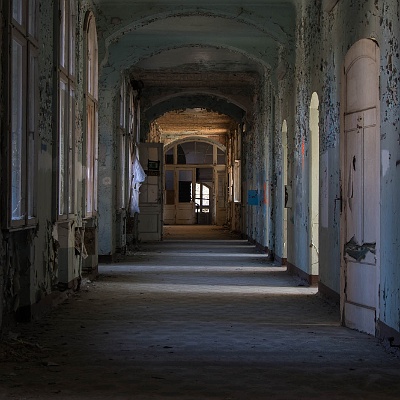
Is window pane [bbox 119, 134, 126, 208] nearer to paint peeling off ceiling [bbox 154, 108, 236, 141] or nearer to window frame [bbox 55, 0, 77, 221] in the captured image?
window frame [bbox 55, 0, 77, 221]

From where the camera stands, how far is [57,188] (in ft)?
29.1

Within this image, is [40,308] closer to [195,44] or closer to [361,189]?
[361,189]

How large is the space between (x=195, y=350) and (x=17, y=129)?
2.53 meters

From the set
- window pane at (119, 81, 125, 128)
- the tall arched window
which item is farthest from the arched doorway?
the tall arched window

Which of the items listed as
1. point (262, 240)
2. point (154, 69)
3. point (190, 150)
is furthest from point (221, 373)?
point (190, 150)

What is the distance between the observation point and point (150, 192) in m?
23.0

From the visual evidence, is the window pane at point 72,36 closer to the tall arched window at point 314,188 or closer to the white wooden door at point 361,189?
the tall arched window at point 314,188

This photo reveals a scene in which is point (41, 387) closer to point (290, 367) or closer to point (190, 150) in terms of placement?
point (290, 367)

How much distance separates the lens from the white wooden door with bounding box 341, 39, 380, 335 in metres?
7.12

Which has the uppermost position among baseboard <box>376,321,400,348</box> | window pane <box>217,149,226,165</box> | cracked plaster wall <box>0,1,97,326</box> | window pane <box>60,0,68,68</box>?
window pane <box>217,149,226,165</box>

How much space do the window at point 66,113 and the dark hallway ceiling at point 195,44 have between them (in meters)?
3.45

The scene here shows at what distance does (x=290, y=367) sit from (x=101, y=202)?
1032 cm

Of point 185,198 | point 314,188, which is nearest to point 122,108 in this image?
point 314,188

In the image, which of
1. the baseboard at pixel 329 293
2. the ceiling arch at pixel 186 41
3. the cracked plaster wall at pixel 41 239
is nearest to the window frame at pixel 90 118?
the cracked plaster wall at pixel 41 239
